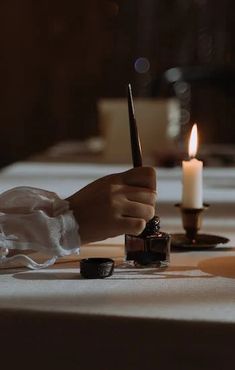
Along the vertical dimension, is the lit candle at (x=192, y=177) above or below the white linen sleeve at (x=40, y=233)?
above

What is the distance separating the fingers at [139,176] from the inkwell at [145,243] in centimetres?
3

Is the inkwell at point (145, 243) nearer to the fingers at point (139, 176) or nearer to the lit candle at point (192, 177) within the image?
the fingers at point (139, 176)

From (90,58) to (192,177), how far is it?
3.49 meters

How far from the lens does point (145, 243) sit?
103cm

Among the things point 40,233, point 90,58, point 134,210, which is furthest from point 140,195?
point 90,58

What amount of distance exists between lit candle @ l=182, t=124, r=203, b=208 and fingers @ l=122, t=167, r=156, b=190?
15 centimetres

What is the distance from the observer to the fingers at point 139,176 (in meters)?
1.01

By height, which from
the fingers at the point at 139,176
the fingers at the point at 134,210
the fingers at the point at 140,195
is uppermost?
the fingers at the point at 139,176

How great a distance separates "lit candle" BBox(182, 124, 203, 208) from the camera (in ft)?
A: 3.76

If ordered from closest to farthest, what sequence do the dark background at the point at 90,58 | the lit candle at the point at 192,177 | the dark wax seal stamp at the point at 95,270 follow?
the dark wax seal stamp at the point at 95,270
the lit candle at the point at 192,177
the dark background at the point at 90,58

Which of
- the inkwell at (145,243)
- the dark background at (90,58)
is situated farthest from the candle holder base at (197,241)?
the dark background at (90,58)

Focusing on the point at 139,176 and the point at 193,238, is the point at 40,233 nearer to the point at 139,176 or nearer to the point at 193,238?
the point at 139,176

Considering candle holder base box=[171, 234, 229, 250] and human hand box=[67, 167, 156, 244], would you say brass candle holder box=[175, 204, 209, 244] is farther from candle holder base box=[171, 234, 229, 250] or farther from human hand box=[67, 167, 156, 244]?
human hand box=[67, 167, 156, 244]

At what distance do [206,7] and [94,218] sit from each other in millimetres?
3574
